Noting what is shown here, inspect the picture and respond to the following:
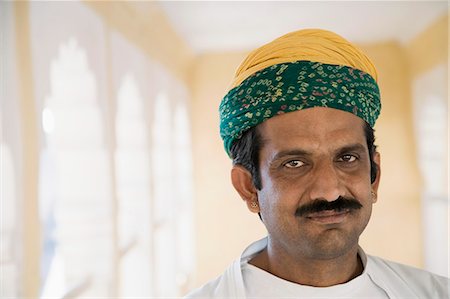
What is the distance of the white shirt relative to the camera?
1012 mm

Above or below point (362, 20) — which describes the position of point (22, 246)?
below

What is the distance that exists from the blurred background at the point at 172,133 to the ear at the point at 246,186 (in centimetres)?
17

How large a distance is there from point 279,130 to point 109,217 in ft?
4.32

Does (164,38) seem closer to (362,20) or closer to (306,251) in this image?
(362,20)

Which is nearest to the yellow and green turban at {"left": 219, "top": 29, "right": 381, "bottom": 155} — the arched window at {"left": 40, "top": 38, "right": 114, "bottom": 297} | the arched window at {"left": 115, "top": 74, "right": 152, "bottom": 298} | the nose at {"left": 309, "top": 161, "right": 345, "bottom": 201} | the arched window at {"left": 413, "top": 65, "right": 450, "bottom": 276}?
the nose at {"left": 309, "top": 161, "right": 345, "bottom": 201}

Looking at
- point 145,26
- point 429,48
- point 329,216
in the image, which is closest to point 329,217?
point 329,216

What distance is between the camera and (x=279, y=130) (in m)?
0.96

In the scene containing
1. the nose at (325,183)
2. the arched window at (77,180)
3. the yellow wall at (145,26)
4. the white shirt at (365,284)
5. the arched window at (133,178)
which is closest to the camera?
the nose at (325,183)

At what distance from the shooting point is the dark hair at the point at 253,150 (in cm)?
99

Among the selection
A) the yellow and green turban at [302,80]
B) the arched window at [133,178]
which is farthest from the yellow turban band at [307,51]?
the arched window at [133,178]

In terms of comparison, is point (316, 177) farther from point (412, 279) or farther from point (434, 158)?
point (434, 158)

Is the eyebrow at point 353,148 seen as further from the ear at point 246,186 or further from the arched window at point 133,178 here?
the arched window at point 133,178

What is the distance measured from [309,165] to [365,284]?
302 millimetres

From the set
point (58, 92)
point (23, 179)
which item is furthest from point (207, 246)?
point (58, 92)
